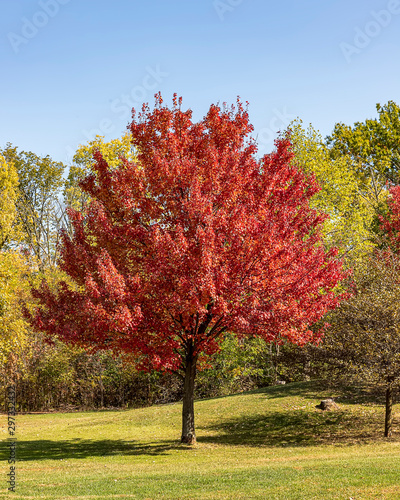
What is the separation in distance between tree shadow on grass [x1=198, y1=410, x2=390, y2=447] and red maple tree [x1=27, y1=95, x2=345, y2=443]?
2605mm

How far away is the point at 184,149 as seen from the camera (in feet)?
48.9

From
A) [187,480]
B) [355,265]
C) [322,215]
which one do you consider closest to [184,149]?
[322,215]

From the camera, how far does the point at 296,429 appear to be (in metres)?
18.0

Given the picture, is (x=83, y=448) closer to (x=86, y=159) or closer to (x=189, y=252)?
(x=189, y=252)

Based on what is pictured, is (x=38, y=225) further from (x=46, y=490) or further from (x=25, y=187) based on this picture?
(x=46, y=490)

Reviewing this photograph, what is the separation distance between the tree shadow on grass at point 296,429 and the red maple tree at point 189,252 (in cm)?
261

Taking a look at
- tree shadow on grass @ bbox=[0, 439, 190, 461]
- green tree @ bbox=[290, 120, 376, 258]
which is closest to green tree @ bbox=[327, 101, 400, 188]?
green tree @ bbox=[290, 120, 376, 258]

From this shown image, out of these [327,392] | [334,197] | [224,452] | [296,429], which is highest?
[334,197]

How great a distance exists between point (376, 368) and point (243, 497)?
804 cm

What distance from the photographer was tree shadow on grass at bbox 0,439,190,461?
48.2 feet

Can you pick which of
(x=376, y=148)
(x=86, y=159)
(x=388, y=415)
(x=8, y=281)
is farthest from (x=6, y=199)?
(x=376, y=148)

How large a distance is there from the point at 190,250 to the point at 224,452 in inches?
243

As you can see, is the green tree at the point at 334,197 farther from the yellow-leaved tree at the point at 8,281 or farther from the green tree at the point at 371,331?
the yellow-leaved tree at the point at 8,281

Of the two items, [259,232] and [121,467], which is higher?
[259,232]
